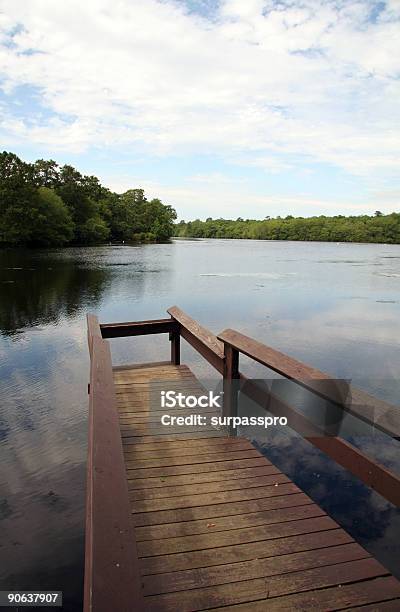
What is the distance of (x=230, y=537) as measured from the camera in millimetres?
2984

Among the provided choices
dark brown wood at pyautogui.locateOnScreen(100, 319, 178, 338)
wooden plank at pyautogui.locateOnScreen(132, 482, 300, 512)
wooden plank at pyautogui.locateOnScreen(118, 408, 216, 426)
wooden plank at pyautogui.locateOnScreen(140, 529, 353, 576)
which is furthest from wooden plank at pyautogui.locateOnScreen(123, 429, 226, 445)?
dark brown wood at pyautogui.locateOnScreen(100, 319, 178, 338)

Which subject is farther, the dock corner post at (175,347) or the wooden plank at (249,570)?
the dock corner post at (175,347)

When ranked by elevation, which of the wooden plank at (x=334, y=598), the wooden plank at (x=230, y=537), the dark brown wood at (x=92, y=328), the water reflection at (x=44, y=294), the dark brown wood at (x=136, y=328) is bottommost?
the water reflection at (x=44, y=294)

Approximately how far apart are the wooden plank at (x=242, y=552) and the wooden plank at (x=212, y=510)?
36cm

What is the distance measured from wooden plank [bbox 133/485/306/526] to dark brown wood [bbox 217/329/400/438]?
100 centimetres

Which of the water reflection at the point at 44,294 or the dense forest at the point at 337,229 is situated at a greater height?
the dense forest at the point at 337,229

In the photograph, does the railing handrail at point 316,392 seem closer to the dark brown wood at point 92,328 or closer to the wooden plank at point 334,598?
the dark brown wood at point 92,328

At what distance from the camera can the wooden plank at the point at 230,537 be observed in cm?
285

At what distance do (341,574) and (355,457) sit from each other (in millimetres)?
672

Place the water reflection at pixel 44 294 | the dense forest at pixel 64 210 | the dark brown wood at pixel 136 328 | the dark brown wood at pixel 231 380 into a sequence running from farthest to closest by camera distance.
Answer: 1. the dense forest at pixel 64 210
2. the water reflection at pixel 44 294
3. the dark brown wood at pixel 136 328
4. the dark brown wood at pixel 231 380

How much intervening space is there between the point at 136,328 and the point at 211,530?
431 centimetres

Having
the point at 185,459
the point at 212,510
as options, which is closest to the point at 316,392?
→ the point at 212,510

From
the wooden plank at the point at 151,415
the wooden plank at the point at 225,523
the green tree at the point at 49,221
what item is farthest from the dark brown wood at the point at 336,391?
the green tree at the point at 49,221

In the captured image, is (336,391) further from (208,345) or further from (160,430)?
(160,430)
